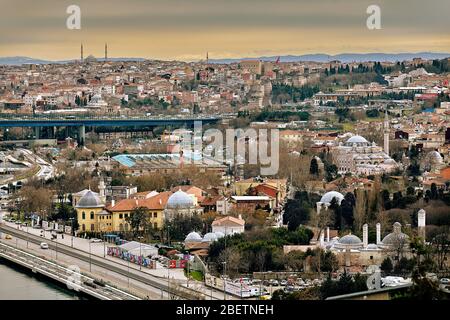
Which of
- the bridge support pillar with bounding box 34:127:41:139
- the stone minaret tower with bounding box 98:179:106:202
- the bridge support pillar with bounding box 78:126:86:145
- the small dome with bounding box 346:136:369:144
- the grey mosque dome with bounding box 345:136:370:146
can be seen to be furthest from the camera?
the bridge support pillar with bounding box 34:127:41:139

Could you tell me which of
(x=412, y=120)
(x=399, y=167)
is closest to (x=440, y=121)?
(x=412, y=120)

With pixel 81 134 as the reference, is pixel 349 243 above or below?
above

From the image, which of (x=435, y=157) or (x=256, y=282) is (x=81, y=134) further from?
(x=256, y=282)

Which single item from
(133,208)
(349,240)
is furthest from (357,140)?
(349,240)

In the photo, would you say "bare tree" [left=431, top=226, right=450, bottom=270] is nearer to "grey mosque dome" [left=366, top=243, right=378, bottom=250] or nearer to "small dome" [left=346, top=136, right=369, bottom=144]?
"grey mosque dome" [left=366, top=243, right=378, bottom=250]

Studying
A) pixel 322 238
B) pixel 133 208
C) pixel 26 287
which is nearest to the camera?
pixel 26 287

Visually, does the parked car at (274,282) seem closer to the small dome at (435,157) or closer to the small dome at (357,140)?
the small dome at (435,157)

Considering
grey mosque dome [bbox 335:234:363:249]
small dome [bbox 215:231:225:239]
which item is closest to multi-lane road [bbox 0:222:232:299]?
small dome [bbox 215:231:225:239]
